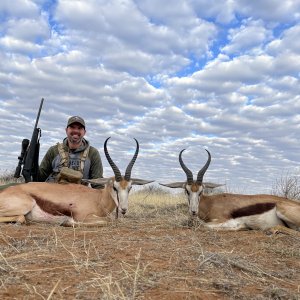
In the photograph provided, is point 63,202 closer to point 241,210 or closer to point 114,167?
point 114,167

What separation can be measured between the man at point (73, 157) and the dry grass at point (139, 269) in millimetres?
3717

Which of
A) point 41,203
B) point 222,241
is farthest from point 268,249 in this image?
point 41,203

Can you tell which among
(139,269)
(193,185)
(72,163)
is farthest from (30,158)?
(139,269)

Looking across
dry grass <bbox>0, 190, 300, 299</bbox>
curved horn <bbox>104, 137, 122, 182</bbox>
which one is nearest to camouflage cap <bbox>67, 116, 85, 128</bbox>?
curved horn <bbox>104, 137, 122, 182</bbox>

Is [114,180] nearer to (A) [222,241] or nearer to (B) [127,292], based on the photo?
(A) [222,241]

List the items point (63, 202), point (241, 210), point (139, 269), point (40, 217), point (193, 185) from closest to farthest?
point (139, 269) → point (40, 217) → point (63, 202) → point (241, 210) → point (193, 185)

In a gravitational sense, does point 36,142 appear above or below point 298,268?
above

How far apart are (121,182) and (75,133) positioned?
194 centimetres

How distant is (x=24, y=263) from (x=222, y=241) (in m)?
2.74

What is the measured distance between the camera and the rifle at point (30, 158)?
27.5 feet

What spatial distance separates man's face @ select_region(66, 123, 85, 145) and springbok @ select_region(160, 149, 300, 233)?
2.41 m

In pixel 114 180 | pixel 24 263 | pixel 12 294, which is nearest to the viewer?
pixel 12 294

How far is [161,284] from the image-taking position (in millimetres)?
2811

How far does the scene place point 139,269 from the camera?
310cm
